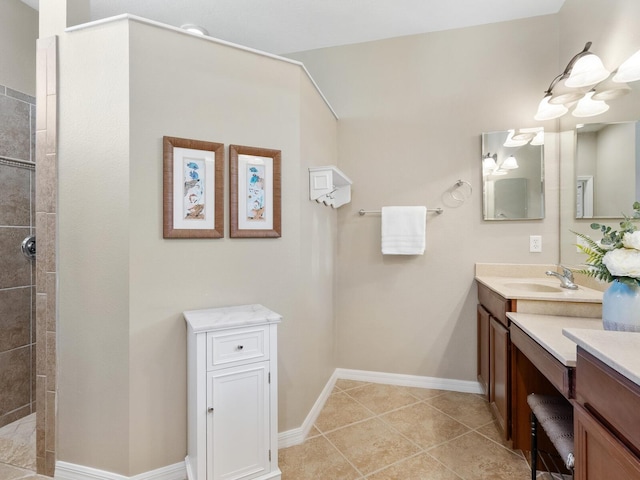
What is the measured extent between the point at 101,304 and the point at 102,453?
737mm

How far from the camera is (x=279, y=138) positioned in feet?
6.32

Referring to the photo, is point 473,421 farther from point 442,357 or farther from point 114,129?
point 114,129

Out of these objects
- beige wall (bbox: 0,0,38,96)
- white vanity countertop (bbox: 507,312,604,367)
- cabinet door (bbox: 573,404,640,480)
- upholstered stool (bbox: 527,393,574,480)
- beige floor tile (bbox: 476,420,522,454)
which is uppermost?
beige wall (bbox: 0,0,38,96)

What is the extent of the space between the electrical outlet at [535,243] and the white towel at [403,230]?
0.78 meters

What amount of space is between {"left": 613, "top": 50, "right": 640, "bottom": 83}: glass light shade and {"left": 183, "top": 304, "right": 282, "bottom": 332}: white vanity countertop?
2.12 meters

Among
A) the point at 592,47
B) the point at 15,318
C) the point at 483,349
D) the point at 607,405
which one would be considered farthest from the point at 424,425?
the point at 15,318

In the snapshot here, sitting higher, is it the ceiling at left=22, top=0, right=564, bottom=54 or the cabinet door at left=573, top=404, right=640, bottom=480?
the ceiling at left=22, top=0, right=564, bottom=54

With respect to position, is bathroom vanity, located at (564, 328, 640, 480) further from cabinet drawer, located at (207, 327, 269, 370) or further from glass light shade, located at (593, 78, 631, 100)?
glass light shade, located at (593, 78, 631, 100)

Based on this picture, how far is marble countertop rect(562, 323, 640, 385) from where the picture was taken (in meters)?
0.72

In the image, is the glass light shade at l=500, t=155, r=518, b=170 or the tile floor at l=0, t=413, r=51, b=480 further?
the glass light shade at l=500, t=155, r=518, b=170

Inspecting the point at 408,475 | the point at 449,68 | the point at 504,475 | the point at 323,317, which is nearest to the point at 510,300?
the point at 504,475

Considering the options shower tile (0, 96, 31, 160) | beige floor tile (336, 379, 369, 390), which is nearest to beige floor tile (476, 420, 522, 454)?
beige floor tile (336, 379, 369, 390)

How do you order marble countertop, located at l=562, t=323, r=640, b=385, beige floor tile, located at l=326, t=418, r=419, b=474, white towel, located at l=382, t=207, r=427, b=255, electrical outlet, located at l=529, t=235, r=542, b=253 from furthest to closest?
white towel, located at l=382, t=207, r=427, b=255 → electrical outlet, located at l=529, t=235, r=542, b=253 → beige floor tile, located at l=326, t=418, r=419, b=474 → marble countertop, located at l=562, t=323, r=640, b=385

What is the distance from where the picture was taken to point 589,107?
79.7 inches
